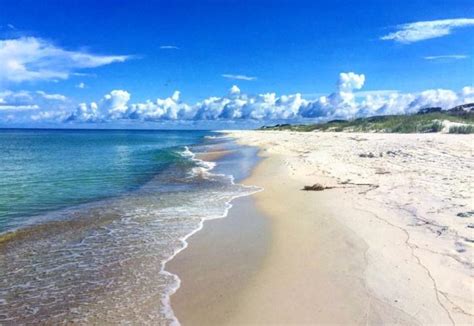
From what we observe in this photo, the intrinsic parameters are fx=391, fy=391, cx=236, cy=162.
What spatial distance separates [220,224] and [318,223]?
9.81 feet

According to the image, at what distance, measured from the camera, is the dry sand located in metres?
6.09

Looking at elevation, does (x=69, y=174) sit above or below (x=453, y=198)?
below

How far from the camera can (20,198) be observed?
16.9 m

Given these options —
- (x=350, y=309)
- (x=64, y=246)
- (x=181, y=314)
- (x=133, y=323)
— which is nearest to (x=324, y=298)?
(x=350, y=309)

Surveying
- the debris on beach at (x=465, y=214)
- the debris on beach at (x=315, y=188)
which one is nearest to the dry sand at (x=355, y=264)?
the debris on beach at (x=465, y=214)

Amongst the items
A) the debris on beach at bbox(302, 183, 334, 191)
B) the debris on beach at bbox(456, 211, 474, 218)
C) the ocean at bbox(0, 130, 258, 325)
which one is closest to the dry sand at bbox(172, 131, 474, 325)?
the debris on beach at bbox(456, 211, 474, 218)

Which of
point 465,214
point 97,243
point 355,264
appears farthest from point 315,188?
point 97,243

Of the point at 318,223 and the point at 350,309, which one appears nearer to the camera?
the point at 350,309

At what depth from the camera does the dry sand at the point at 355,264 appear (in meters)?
6.09

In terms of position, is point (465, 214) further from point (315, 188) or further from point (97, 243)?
point (97, 243)

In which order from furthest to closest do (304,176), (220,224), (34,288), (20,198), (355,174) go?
(304,176) < (355,174) < (20,198) < (220,224) < (34,288)

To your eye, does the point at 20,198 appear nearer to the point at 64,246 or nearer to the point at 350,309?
the point at 64,246

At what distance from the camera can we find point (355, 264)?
7965 mm

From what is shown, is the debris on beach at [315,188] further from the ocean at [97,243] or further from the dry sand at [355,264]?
the ocean at [97,243]
